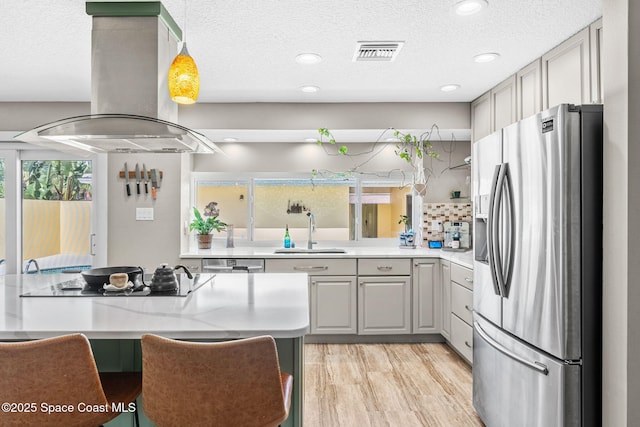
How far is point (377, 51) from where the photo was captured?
2.69 m

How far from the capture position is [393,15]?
222 cm

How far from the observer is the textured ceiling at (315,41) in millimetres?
2154

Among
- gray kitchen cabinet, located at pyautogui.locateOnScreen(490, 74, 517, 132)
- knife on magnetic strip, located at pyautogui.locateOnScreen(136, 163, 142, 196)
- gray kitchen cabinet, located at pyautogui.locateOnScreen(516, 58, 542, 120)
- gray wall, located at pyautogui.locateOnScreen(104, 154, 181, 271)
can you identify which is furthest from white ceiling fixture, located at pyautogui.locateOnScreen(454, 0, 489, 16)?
knife on magnetic strip, located at pyautogui.locateOnScreen(136, 163, 142, 196)

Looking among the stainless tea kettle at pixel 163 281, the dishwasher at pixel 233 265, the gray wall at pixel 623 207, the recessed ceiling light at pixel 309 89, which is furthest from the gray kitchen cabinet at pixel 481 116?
the stainless tea kettle at pixel 163 281

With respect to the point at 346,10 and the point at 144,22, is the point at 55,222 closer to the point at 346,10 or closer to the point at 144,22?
the point at 144,22

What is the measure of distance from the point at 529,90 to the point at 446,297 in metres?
1.82

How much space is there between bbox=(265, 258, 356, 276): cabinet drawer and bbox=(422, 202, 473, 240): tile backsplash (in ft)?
3.59

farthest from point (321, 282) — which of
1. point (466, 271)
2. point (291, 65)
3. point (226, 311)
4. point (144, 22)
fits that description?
point (144, 22)

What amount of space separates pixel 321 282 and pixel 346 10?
240 centimetres

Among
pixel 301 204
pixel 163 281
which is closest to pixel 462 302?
pixel 301 204

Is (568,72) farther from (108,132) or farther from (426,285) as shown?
(108,132)

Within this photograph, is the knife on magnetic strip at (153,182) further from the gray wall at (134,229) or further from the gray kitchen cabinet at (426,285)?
the gray kitchen cabinet at (426,285)

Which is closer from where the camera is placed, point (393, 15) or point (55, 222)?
point (393, 15)

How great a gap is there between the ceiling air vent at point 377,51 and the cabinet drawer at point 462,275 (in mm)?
1657
